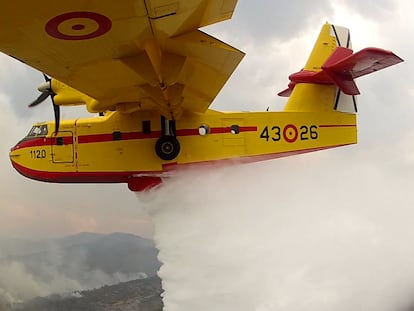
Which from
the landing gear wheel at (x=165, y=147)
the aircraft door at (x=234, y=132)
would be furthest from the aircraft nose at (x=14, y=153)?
the aircraft door at (x=234, y=132)

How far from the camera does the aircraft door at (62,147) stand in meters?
15.2

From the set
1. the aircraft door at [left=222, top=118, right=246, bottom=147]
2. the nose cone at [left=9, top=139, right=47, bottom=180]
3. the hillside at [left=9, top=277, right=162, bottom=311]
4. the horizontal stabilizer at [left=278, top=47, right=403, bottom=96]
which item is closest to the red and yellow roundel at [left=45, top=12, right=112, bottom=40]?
the horizontal stabilizer at [left=278, top=47, right=403, bottom=96]

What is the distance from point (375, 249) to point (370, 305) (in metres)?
1.84

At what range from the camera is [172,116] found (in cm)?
1428

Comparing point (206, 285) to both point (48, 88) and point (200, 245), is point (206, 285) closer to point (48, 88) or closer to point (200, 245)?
point (200, 245)

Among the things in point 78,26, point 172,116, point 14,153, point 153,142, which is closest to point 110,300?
point 14,153

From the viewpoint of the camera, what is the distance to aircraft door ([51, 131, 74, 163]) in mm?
15172

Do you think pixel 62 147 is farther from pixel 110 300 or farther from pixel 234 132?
pixel 110 300

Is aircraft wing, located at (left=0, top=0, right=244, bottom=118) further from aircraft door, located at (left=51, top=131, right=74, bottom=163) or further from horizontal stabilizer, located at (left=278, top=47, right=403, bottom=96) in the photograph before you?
horizontal stabilizer, located at (left=278, top=47, right=403, bottom=96)

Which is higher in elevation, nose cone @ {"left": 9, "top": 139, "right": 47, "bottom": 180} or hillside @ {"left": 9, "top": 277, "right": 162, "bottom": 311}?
nose cone @ {"left": 9, "top": 139, "right": 47, "bottom": 180}

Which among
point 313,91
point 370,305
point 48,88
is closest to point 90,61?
point 48,88

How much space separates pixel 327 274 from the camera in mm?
14664

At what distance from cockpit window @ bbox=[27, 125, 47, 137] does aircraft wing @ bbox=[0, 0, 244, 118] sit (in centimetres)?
387

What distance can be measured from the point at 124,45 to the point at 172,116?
5.21m
